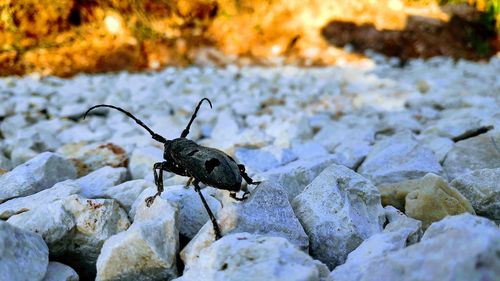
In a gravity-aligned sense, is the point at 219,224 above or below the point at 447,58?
above

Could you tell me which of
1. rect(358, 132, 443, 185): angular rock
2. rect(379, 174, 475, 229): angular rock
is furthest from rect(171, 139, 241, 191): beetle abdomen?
rect(358, 132, 443, 185): angular rock

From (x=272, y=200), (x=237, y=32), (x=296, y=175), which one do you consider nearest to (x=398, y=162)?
(x=296, y=175)

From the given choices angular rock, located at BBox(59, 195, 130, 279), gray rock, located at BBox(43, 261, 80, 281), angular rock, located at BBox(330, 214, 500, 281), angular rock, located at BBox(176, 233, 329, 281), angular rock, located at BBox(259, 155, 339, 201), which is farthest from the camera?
angular rock, located at BBox(259, 155, 339, 201)

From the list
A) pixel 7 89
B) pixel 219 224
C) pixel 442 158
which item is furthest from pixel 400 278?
pixel 7 89

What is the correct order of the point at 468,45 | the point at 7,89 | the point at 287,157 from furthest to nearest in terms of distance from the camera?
the point at 468,45
the point at 7,89
the point at 287,157

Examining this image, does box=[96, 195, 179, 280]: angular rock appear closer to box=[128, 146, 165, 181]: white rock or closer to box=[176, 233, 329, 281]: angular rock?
box=[176, 233, 329, 281]: angular rock

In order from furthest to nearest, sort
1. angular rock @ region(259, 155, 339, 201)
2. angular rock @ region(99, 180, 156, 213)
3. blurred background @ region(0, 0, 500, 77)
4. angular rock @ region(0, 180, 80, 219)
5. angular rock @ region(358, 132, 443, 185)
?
blurred background @ region(0, 0, 500, 77) < angular rock @ region(358, 132, 443, 185) < angular rock @ region(259, 155, 339, 201) < angular rock @ region(99, 180, 156, 213) < angular rock @ region(0, 180, 80, 219)

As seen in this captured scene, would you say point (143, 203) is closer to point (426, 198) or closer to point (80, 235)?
point (80, 235)

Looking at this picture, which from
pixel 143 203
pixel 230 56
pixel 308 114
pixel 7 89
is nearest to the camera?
pixel 143 203
